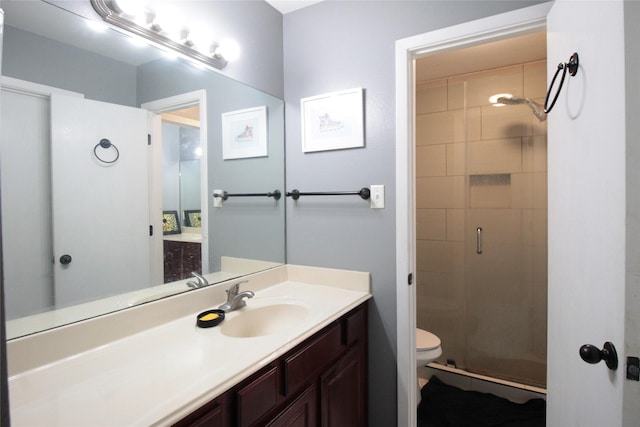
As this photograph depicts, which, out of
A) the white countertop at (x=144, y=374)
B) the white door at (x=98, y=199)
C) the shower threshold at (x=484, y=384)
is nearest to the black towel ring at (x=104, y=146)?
the white door at (x=98, y=199)

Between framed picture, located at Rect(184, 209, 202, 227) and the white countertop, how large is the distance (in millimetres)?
312

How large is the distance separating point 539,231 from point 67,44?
8.86ft

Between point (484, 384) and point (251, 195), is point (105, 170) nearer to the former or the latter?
point (251, 195)

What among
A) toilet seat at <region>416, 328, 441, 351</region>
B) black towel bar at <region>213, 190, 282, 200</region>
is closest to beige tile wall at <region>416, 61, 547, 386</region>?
toilet seat at <region>416, 328, 441, 351</region>

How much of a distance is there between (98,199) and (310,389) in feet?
3.23

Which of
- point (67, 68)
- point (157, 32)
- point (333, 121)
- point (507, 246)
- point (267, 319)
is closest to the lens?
point (67, 68)

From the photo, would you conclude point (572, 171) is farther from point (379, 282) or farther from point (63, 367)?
point (63, 367)

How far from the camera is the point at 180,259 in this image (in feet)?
4.43

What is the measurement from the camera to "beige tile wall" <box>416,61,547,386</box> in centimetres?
225

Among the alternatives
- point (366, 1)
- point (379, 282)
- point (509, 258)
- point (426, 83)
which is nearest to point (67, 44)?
point (366, 1)

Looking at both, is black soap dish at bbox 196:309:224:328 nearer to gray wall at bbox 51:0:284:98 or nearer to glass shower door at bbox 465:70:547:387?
gray wall at bbox 51:0:284:98

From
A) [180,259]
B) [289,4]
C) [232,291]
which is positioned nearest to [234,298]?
[232,291]

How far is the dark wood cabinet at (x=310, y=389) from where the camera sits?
0.83m

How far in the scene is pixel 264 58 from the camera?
1.71m
